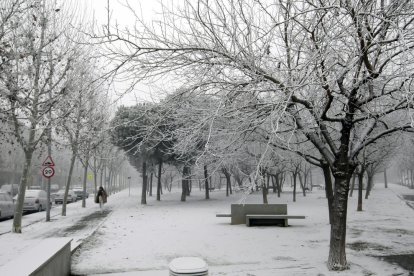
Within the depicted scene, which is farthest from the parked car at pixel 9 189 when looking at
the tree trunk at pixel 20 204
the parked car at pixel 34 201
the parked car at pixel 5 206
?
the tree trunk at pixel 20 204

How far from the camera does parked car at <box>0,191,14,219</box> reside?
2081 cm

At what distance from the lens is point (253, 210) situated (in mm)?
15383

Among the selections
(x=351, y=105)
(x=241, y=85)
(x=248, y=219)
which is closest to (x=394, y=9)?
(x=351, y=105)

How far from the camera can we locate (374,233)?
12648 millimetres

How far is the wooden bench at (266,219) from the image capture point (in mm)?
14547

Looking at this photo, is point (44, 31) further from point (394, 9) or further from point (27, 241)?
point (394, 9)

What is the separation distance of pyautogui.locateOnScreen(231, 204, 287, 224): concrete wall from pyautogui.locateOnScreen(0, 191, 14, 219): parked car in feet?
40.6

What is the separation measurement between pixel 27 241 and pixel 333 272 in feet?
31.1

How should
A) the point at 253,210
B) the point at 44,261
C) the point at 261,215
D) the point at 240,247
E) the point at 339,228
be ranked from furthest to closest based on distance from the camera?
the point at 253,210, the point at 261,215, the point at 240,247, the point at 339,228, the point at 44,261

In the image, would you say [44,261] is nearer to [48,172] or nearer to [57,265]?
[57,265]

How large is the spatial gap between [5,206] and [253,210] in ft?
43.9

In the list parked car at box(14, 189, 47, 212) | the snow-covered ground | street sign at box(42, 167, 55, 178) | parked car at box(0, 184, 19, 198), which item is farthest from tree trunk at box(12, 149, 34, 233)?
parked car at box(0, 184, 19, 198)

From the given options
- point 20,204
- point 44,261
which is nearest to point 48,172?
point 20,204

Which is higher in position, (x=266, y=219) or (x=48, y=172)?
(x=48, y=172)
